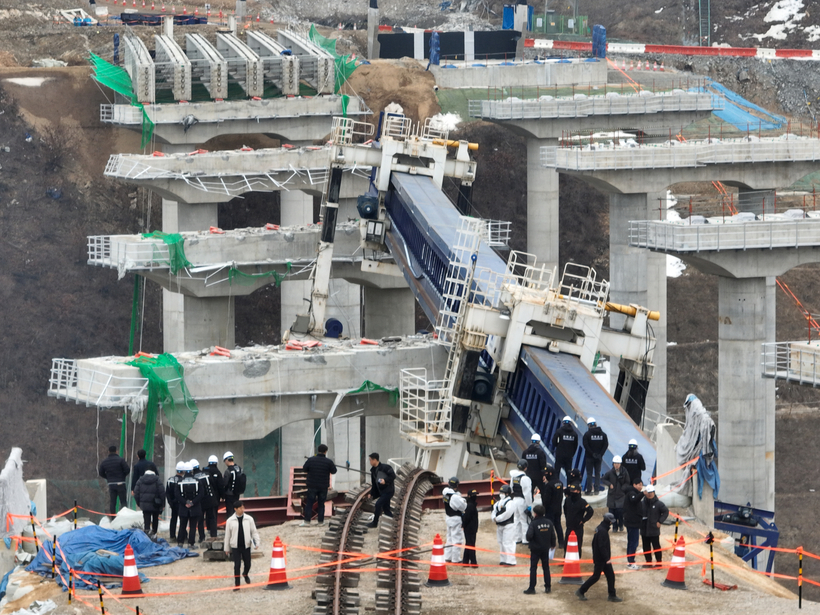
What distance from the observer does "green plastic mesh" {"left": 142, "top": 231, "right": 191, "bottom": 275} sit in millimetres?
67062

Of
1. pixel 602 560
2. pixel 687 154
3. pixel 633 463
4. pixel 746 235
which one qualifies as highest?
pixel 687 154

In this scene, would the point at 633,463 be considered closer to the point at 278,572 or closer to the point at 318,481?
the point at 278,572

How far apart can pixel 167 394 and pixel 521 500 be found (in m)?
23.4

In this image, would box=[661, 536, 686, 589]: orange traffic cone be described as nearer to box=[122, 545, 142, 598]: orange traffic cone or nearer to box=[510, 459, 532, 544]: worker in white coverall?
box=[510, 459, 532, 544]: worker in white coverall

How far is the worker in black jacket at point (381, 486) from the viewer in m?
33.7

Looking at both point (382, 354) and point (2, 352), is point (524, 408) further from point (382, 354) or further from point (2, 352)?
Result: point (2, 352)

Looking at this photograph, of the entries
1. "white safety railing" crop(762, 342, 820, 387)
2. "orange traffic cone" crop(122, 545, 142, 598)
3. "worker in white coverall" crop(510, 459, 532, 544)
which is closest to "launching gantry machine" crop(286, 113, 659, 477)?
"white safety railing" crop(762, 342, 820, 387)

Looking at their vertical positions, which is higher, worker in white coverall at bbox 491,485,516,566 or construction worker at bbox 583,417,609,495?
construction worker at bbox 583,417,609,495

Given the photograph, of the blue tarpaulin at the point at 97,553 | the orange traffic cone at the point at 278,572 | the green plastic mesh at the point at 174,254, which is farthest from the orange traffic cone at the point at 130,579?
the green plastic mesh at the point at 174,254

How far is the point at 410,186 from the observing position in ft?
204

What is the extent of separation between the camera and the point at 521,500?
3044cm

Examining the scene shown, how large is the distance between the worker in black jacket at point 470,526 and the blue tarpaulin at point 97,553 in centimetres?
640

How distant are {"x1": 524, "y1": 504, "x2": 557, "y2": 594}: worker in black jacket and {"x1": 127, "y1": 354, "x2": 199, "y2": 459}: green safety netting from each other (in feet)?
81.9

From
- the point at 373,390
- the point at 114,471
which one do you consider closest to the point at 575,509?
the point at 114,471
